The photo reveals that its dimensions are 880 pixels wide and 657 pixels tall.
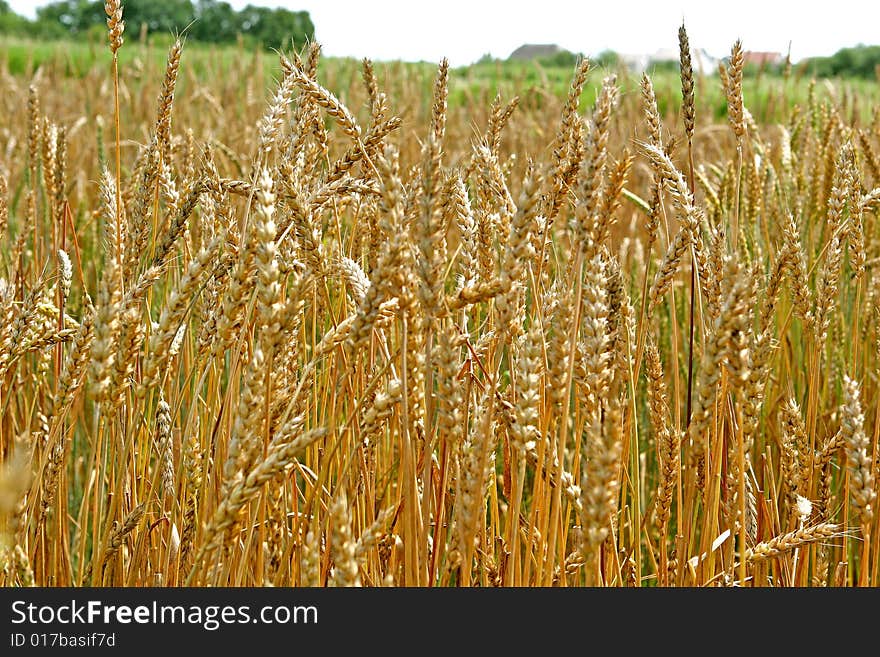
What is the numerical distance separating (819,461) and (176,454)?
1.19m

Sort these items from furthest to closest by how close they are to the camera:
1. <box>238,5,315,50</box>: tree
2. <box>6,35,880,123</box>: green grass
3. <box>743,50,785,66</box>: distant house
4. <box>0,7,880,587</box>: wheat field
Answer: <box>238,5,315,50</box>: tree < <box>6,35,880,123</box>: green grass < <box>743,50,785,66</box>: distant house < <box>0,7,880,587</box>: wheat field

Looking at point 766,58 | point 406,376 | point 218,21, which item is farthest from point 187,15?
point 406,376

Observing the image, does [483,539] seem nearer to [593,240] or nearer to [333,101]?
[593,240]

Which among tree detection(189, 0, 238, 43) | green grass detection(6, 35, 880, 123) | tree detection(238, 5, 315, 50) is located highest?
tree detection(189, 0, 238, 43)

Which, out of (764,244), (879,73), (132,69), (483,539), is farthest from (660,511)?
(132,69)

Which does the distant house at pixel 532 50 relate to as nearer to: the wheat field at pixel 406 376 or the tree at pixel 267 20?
the wheat field at pixel 406 376

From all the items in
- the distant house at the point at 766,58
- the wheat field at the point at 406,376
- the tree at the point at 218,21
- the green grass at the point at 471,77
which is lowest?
the wheat field at the point at 406,376

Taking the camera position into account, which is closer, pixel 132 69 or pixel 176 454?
pixel 176 454

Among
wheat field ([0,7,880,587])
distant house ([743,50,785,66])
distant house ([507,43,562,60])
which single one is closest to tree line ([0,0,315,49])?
distant house ([507,43,562,60])

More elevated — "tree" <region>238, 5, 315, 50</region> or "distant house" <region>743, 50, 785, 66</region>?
"tree" <region>238, 5, 315, 50</region>

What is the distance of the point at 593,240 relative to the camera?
1106mm

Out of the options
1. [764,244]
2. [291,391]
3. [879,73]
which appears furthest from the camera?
[879,73]

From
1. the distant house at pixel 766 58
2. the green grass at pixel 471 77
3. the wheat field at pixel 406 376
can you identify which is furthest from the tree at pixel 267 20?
the wheat field at pixel 406 376

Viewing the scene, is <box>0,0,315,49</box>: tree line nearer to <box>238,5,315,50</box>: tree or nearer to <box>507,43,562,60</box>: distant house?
<box>238,5,315,50</box>: tree
